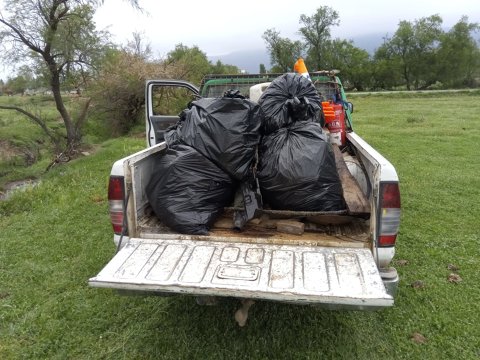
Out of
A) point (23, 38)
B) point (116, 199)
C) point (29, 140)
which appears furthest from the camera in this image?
point (29, 140)

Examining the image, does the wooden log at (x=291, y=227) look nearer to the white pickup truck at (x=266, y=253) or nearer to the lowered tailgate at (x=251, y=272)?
the white pickup truck at (x=266, y=253)

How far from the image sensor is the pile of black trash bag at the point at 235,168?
252cm

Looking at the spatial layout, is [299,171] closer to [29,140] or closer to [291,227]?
[291,227]

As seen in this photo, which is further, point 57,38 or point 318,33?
point 318,33

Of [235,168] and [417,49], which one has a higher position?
[417,49]

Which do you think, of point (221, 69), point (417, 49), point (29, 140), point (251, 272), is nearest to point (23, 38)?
point (29, 140)

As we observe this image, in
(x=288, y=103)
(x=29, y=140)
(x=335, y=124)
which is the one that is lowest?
(x=29, y=140)

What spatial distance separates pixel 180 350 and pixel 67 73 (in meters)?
10.6

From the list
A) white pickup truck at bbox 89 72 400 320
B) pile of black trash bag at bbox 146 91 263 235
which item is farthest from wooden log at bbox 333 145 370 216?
pile of black trash bag at bbox 146 91 263 235

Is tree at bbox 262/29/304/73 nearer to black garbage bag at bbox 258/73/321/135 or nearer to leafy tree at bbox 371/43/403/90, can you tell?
leafy tree at bbox 371/43/403/90

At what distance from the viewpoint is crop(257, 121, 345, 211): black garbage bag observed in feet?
8.20

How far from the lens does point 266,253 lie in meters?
2.24

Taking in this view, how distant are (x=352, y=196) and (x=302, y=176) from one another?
359 mm

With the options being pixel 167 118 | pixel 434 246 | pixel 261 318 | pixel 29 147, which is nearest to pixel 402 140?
pixel 434 246
